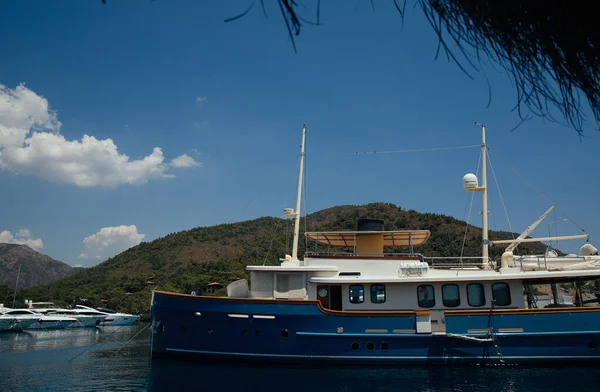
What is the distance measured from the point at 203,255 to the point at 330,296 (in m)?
56.1

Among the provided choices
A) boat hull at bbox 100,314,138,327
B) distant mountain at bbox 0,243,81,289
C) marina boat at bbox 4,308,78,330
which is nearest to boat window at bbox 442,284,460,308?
marina boat at bbox 4,308,78,330

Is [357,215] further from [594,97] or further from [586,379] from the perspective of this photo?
[594,97]

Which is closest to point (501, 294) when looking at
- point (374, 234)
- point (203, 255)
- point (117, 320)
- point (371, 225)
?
point (374, 234)

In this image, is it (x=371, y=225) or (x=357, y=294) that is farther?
(x=371, y=225)

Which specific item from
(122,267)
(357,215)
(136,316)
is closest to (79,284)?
(122,267)

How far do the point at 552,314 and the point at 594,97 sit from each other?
489 inches

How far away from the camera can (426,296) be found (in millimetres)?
13555

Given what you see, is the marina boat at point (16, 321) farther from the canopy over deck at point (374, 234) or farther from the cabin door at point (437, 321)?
the cabin door at point (437, 321)

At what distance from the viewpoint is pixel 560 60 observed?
2.18m

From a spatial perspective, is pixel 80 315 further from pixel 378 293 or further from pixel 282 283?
pixel 378 293

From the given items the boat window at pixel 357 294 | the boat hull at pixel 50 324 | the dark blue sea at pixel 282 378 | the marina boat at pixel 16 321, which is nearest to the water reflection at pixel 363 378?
the dark blue sea at pixel 282 378

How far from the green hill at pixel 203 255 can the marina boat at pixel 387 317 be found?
21458mm

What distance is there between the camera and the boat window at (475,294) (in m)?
13.4

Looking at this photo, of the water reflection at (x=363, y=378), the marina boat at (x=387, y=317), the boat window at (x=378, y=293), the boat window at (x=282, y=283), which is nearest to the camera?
the water reflection at (x=363, y=378)
